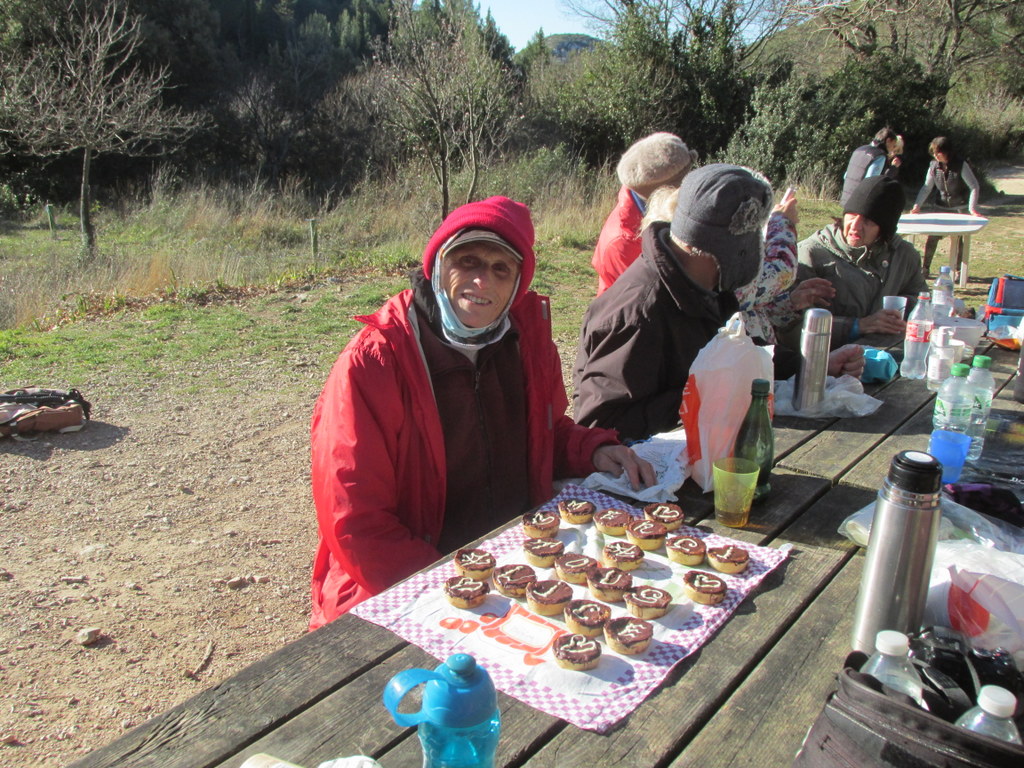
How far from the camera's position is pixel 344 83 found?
853 inches

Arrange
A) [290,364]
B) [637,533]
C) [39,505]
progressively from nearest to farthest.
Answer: [637,533] < [39,505] < [290,364]

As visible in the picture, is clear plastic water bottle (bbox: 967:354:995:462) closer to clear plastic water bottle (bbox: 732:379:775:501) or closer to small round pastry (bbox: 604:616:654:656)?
clear plastic water bottle (bbox: 732:379:775:501)

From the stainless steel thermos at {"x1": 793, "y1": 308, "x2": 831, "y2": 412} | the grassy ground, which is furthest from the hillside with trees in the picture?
the stainless steel thermos at {"x1": 793, "y1": 308, "x2": 831, "y2": 412}

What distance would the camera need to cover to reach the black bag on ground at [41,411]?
5098mm

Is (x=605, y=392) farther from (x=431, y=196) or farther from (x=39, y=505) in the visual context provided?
(x=431, y=196)

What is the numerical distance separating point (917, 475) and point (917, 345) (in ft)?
7.32

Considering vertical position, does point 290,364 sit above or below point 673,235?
below

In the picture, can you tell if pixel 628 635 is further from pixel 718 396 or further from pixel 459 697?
pixel 718 396

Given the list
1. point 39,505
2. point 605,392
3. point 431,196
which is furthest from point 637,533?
point 431,196

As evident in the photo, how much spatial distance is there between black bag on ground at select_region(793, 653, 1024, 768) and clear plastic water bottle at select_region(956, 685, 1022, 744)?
29mm

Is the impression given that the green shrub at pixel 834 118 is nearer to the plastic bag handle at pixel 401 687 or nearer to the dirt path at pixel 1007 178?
the dirt path at pixel 1007 178

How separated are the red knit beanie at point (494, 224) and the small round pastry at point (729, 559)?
3.16ft

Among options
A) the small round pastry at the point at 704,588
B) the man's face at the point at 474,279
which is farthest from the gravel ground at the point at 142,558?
the small round pastry at the point at 704,588

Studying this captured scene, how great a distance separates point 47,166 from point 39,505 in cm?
1720
